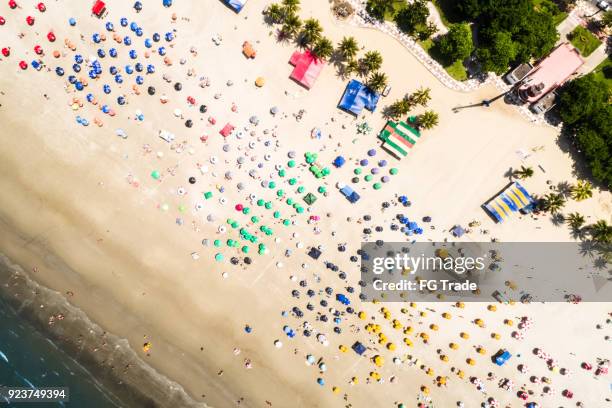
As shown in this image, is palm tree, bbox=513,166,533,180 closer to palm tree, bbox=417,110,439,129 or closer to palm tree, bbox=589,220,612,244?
palm tree, bbox=589,220,612,244

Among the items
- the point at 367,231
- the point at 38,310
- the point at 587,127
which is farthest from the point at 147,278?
the point at 587,127

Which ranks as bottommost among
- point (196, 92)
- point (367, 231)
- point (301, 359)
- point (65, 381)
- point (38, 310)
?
point (65, 381)

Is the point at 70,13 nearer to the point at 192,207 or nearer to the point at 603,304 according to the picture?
the point at 192,207

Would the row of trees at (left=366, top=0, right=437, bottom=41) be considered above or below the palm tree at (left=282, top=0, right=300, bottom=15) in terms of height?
above

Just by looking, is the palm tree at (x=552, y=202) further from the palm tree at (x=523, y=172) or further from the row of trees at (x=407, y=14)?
the row of trees at (x=407, y=14)

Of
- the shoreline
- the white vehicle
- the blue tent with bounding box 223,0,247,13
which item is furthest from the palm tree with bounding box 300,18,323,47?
the shoreline

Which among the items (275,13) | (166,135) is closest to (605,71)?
(275,13)
